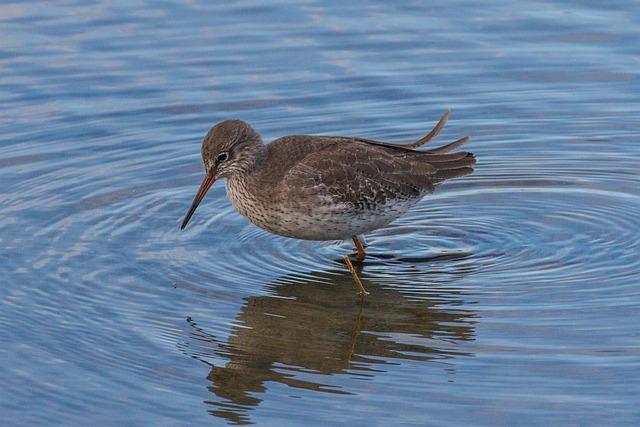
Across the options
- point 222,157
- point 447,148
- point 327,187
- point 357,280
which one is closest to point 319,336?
point 357,280

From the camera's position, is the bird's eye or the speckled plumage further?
the bird's eye

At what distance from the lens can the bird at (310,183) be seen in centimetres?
1152

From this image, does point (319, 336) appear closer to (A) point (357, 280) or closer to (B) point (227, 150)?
(A) point (357, 280)

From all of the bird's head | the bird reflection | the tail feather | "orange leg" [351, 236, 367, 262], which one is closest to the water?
the bird reflection

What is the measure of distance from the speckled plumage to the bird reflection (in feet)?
1.87

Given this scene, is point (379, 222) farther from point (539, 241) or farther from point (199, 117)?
point (199, 117)

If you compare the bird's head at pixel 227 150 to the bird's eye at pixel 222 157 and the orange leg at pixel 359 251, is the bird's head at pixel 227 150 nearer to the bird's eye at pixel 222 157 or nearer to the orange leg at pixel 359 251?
the bird's eye at pixel 222 157

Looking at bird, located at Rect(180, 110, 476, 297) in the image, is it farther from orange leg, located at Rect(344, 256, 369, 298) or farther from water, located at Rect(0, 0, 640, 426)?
water, located at Rect(0, 0, 640, 426)

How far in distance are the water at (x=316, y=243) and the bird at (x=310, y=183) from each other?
50cm

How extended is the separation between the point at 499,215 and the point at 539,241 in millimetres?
831

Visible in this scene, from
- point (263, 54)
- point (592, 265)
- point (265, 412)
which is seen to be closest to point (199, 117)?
point (263, 54)

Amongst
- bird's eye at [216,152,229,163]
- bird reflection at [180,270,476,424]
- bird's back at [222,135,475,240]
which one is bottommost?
bird reflection at [180,270,476,424]

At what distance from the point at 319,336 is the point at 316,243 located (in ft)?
7.65

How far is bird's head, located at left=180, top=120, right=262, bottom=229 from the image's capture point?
1166 cm
